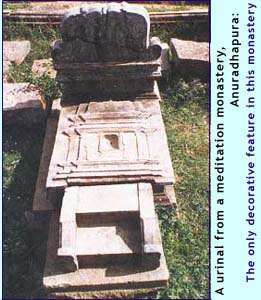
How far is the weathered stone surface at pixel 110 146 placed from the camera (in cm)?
438

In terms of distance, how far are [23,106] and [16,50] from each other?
1762 millimetres

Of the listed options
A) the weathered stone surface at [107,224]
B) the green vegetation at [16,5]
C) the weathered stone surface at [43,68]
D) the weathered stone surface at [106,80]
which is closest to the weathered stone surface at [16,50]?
the weathered stone surface at [43,68]

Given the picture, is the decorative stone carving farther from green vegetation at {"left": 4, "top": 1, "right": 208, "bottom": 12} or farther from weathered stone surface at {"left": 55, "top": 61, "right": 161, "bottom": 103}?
green vegetation at {"left": 4, "top": 1, "right": 208, "bottom": 12}

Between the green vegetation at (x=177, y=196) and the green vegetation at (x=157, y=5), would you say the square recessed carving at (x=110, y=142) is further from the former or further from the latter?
the green vegetation at (x=157, y=5)

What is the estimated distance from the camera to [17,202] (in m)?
4.96

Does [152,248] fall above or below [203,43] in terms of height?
below

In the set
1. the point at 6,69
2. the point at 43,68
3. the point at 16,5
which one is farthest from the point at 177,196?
the point at 16,5

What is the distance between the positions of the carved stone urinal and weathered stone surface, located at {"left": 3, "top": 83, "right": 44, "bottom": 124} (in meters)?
0.23

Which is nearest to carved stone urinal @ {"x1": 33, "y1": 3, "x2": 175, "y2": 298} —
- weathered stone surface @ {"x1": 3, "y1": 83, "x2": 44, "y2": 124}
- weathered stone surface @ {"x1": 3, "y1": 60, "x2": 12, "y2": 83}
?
weathered stone surface @ {"x1": 3, "y1": 83, "x2": 44, "y2": 124}

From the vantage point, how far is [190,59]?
6.73 meters

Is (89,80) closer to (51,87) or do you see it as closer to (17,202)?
(51,87)

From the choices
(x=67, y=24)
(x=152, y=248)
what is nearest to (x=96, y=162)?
(x=152, y=248)
